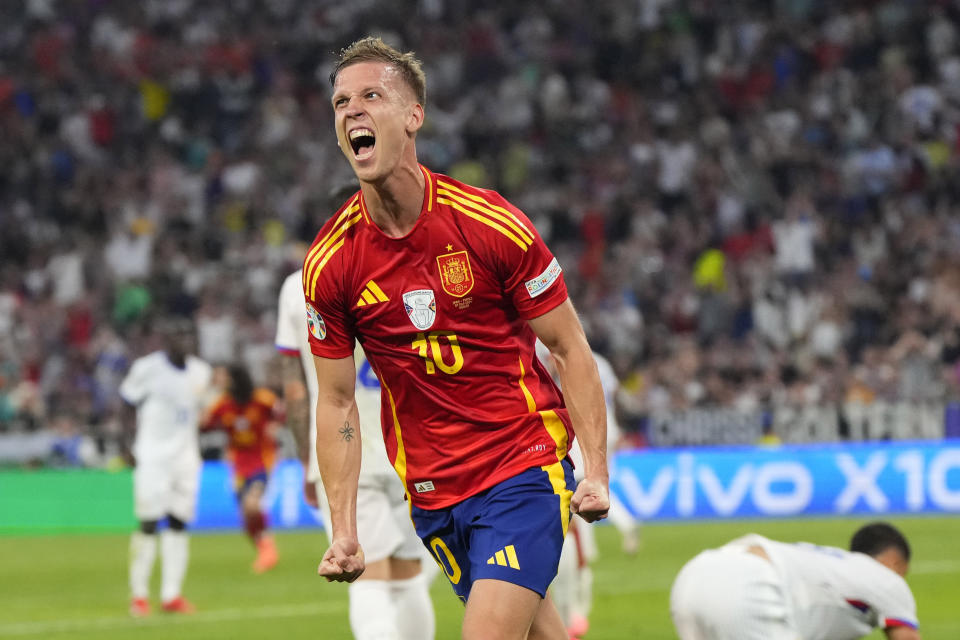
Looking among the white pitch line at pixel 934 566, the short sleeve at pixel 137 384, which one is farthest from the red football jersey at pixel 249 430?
the white pitch line at pixel 934 566

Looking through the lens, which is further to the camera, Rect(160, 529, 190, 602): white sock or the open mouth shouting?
Rect(160, 529, 190, 602): white sock

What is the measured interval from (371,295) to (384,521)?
2181 millimetres

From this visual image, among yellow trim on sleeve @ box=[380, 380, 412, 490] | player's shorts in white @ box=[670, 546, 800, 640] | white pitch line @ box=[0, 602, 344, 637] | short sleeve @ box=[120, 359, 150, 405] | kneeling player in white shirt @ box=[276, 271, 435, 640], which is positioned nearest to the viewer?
yellow trim on sleeve @ box=[380, 380, 412, 490]

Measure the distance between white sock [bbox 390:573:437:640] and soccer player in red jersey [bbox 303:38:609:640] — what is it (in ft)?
5.82

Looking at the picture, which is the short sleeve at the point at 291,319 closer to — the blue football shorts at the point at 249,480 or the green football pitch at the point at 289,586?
the green football pitch at the point at 289,586

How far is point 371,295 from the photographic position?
16.5ft

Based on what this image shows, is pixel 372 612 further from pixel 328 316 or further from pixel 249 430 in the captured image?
pixel 249 430

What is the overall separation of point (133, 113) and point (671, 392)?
1099 cm

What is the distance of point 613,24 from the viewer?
27750 millimetres

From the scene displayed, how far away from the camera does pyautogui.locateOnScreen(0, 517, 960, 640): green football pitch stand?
11.1 m

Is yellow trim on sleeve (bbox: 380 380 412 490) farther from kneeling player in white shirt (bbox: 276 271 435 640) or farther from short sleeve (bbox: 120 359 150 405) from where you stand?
short sleeve (bbox: 120 359 150 405)

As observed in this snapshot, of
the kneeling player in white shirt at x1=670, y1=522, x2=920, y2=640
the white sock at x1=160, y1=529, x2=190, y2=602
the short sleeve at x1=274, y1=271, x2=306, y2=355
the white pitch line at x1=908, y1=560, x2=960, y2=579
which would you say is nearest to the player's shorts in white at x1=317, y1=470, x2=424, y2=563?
the short sleeve at x1=274, y1=271, x2=306, y2=355

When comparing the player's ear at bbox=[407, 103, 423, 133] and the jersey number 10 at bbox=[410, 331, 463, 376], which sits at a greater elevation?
the player's ear at bbox=[407, 103, 423, 133]

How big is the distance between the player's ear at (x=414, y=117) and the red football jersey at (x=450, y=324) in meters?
0.18
